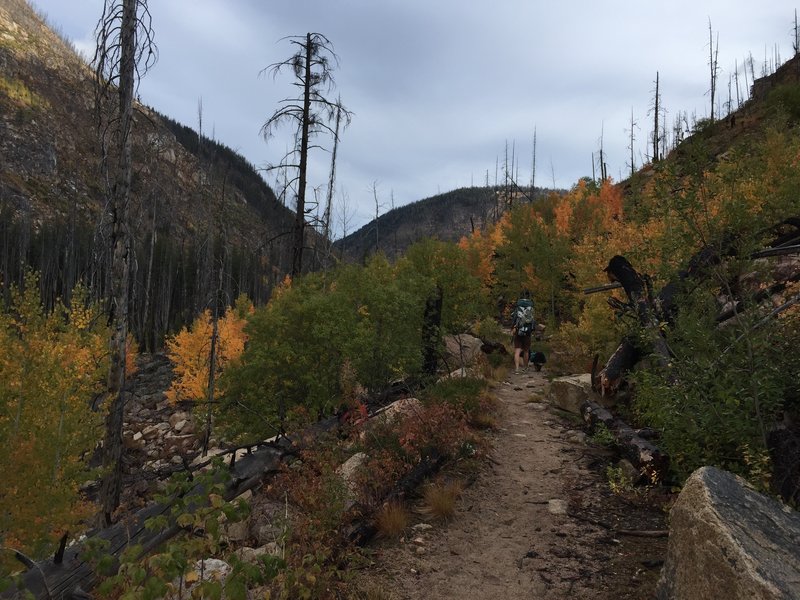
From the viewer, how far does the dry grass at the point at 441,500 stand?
552 cm

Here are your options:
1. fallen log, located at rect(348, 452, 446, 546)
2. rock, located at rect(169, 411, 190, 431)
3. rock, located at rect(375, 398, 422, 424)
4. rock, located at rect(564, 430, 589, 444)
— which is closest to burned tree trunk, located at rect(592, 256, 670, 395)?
rock, located at rect(564, 430, 589, 444)

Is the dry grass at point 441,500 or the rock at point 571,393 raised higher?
the rock at point 571,393

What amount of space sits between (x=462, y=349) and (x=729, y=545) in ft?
49.7

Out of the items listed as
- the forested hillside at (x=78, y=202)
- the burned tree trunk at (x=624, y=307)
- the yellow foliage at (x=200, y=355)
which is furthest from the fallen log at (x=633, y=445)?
the yellow foliage at (x=200, y=355)

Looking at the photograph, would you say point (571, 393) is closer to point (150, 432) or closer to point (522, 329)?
point (522, 329)

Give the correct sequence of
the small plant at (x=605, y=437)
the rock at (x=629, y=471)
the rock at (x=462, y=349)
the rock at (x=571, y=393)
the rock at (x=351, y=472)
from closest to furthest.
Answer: the rock at (x=351, y=472) < the rock at (x=629, y=471) < the small plant at (x=605, y=437) < the rock at (x=571, y=393) < the rock at (x=462, y=349)

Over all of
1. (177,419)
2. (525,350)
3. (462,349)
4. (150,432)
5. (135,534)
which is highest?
(525,350)

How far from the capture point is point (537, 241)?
2741 centimetres

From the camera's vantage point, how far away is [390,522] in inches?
201

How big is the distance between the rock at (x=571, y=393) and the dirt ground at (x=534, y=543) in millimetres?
2601

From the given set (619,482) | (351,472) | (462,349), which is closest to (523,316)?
(462,349)

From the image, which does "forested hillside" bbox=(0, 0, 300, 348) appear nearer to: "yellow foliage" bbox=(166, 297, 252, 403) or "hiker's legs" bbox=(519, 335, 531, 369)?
"yellow foliage" bbox=(166, 297, 252, 403)

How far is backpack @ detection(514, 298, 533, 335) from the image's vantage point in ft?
48.4

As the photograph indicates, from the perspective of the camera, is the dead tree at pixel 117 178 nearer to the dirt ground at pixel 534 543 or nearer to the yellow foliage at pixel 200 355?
the dirt ground at pixel 534 543
